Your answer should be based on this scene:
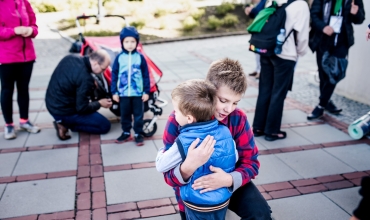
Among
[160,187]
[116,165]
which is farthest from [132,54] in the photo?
[160,187]

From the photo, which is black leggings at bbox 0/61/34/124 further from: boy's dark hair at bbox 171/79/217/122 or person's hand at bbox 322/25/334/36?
person's hand at bbox 322/25/334/36

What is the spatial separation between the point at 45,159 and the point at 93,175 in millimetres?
715

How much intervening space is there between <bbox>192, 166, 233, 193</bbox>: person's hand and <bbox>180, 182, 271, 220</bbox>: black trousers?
0.91 ft

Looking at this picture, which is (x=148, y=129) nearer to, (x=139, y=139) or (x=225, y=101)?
(x=139, y=139)

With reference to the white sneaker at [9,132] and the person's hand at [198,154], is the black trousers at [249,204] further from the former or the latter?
the white sneaker at [9,132]

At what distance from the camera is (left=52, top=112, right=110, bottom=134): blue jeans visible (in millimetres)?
4445

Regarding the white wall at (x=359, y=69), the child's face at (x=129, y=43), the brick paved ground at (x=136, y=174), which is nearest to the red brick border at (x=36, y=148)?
the brick paved ground at (x=136, y=174)

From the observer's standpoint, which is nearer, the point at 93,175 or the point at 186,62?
the point at 93,175

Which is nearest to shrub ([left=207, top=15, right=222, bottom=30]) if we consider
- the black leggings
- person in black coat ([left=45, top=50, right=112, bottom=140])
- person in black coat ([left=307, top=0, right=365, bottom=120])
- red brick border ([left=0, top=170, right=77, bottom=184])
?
person in black coat ([left=307, top=0, right=365, bottom=120])

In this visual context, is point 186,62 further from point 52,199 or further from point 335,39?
point 52,199

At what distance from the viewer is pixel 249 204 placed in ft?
7.17

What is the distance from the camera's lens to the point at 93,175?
3549 millimetres

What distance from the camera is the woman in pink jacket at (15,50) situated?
4.08 meters

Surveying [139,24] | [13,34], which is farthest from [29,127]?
[139,24]
